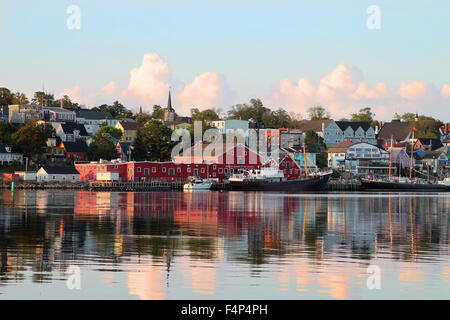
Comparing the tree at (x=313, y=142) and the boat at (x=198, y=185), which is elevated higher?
the tree at (x=313, y=142)

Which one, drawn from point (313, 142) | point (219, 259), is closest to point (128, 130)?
point (313, 142)

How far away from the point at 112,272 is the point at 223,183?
101568 mm

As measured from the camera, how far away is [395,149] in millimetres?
187375

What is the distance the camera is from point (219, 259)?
2547 centimetres

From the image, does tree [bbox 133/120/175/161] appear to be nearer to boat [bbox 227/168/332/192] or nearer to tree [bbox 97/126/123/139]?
boat [bbox 227/168/332/192]

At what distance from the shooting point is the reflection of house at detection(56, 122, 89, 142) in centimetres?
17400

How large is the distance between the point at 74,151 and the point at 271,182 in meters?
51.1

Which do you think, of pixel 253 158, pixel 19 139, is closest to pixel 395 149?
pixel 253 158


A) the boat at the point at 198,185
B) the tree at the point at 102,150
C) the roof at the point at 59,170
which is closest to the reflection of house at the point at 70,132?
the tree at the point at 102,150

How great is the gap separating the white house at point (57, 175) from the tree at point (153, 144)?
19.8 meters

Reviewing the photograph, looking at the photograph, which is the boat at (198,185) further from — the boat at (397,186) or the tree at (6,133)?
the tree at (6,133)

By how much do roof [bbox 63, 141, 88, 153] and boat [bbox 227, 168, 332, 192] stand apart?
41921 millimetres

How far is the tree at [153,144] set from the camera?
149000mm

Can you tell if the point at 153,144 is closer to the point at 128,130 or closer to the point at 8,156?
the point at 8,156
